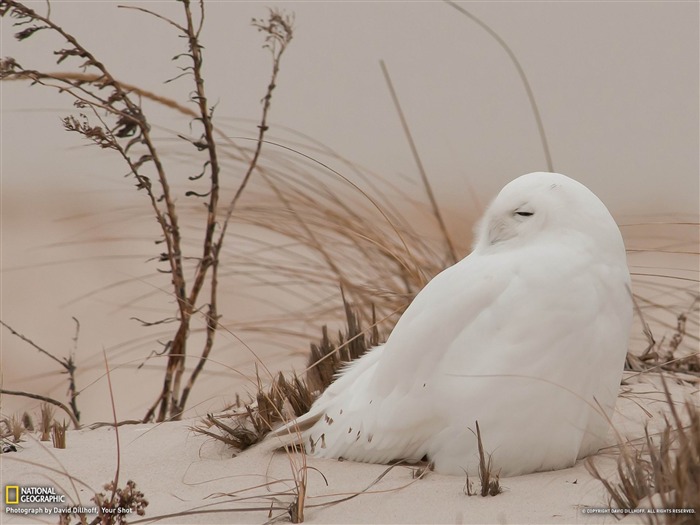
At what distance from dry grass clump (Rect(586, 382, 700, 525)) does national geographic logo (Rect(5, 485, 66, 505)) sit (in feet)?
6.88

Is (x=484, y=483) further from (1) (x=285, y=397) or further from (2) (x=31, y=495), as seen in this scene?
(2) (x=31, y=495)

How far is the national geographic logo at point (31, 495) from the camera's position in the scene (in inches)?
162

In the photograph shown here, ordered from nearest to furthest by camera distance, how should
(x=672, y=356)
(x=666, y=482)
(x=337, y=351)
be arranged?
Result: 1. (x=666, y=482)
2. (x=337, y=351)
3. (x=672, y=356)

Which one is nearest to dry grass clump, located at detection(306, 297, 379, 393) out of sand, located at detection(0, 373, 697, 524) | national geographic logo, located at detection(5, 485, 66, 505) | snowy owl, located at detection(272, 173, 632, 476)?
sand, located at detection(0, 373, 697, 524)

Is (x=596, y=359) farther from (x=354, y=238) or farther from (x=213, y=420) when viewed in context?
(x=354, y=238)

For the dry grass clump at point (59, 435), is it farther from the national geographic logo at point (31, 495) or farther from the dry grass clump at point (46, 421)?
the national geographic logo at point (31, 495)

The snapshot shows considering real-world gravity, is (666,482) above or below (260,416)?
below

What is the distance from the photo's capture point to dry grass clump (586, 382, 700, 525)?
3.14m

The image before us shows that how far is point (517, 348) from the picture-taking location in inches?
158

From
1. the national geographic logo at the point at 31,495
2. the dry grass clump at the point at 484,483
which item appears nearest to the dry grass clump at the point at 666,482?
the dry grass clump at the point at 484,483

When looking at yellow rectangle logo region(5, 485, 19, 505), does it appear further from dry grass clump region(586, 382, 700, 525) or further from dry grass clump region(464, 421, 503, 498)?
dry grass clump region(586, 382, 700, 525)

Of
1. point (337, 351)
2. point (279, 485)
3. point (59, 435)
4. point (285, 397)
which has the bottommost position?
point (279, 485)

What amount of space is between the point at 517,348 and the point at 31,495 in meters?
2.01

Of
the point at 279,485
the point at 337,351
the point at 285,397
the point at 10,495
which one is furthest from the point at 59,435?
the point at 337,351
